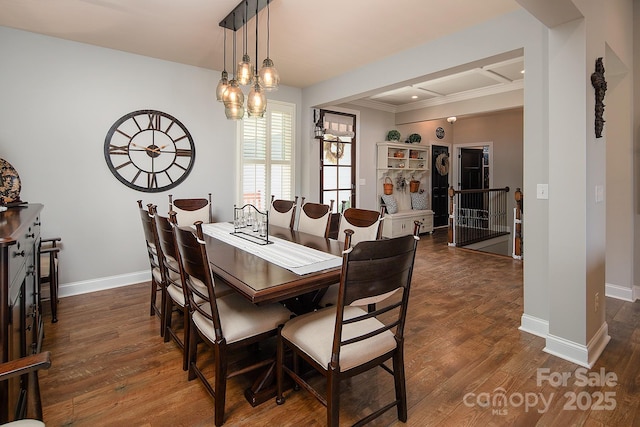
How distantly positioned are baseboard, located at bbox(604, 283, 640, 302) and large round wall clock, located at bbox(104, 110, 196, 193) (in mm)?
4937

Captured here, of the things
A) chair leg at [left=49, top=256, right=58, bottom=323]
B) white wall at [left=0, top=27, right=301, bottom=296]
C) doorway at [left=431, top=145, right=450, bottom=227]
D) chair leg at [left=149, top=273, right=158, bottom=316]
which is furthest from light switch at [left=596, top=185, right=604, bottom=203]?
doorway at [left=431, top=145, right=450, bottom=227]

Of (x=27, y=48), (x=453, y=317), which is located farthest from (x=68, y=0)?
(x=453, y=317)

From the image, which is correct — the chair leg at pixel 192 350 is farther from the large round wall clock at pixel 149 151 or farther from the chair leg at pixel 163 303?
the large round wall clock at pixel 149 151

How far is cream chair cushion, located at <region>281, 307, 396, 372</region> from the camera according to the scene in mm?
1526

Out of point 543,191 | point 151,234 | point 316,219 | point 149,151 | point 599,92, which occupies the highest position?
point 599,92

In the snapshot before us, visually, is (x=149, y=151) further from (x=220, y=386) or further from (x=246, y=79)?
(x=220, y=386)

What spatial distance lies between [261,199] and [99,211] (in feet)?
6.61

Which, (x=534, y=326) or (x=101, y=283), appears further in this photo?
(x=101, y=283)

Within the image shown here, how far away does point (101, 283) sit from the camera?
3785mm

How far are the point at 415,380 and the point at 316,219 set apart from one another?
5.22 ft

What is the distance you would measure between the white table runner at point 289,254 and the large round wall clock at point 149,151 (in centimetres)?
167

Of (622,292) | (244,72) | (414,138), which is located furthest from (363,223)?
(414,138)

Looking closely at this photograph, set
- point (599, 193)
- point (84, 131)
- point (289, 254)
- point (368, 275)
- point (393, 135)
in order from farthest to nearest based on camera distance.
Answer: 1. point (393, 135)
2. point (84, 131)
3. point (599, 193)
4. point (289, 254)
5. point (368, 275)

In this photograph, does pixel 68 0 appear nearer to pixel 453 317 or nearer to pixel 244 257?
pixel 244 257
